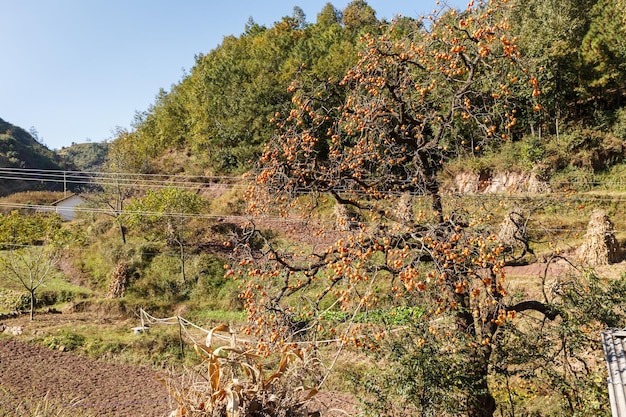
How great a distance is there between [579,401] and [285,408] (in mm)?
5473

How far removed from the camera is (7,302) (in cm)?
2019

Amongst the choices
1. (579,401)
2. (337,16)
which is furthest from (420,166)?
(337,16)

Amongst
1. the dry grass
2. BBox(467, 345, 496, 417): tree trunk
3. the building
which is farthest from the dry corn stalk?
the building

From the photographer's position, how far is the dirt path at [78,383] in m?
11.3

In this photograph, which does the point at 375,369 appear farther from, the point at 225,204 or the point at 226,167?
the point at 226,167

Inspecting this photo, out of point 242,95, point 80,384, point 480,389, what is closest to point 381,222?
point 480,389

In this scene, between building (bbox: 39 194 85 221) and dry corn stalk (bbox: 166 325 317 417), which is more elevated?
building (bbox: 39 194 85 221)

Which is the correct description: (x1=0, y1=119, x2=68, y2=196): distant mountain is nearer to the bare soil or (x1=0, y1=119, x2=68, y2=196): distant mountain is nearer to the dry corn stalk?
the bare soil

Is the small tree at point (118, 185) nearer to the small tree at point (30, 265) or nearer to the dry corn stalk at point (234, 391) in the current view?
the small tree at point (30, 265)

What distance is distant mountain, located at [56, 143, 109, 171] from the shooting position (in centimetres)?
8900

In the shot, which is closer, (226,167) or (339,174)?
(339,174)

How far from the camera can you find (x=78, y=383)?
12.8 metres

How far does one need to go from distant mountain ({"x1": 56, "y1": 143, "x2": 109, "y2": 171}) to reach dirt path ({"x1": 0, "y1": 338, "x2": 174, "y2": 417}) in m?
77.5

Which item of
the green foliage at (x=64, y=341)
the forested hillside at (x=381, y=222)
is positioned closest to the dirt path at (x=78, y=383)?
the green foliage at (x=64, y=341)
